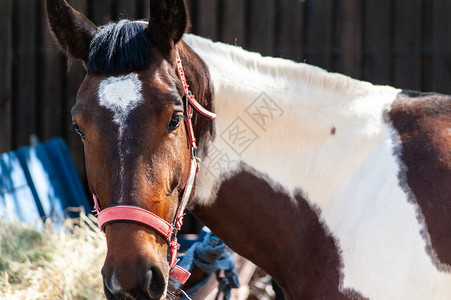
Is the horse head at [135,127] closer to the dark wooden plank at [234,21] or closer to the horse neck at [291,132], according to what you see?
the horse neck at [291,132]

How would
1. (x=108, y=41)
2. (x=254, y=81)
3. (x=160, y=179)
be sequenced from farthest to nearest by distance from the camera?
(x=254, y=81)
(x=108, y=41)
(x=160, y=179)

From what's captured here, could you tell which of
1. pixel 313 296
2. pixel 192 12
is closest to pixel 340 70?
pixel 192 12

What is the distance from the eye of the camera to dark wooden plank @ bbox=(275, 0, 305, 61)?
4.62 metres

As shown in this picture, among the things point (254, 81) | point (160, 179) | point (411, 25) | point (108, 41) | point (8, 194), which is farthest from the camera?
point (411, 25)

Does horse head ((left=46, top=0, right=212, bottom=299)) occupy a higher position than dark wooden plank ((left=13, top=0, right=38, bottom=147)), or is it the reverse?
horse head ((left=46, top=0, right=212, bottom=299))

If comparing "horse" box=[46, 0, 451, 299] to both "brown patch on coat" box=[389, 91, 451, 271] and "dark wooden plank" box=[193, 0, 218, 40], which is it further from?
"dark wooden plank" box=[193, 0, 218, 40]

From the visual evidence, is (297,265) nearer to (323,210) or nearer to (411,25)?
(323,210)

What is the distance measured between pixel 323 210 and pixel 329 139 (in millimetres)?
276

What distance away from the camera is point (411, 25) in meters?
4.59

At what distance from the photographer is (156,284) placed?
5.13ft

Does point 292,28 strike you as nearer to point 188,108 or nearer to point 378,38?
point 378,38

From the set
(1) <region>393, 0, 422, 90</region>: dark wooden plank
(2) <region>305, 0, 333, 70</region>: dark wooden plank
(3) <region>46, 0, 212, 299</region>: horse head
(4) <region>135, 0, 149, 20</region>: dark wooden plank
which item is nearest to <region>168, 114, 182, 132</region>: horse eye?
(3) <region>46, 0, 212, 299</region>: horse head

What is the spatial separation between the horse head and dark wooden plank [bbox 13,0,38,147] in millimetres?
3128

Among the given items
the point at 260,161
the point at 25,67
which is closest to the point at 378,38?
the point at 260,161
